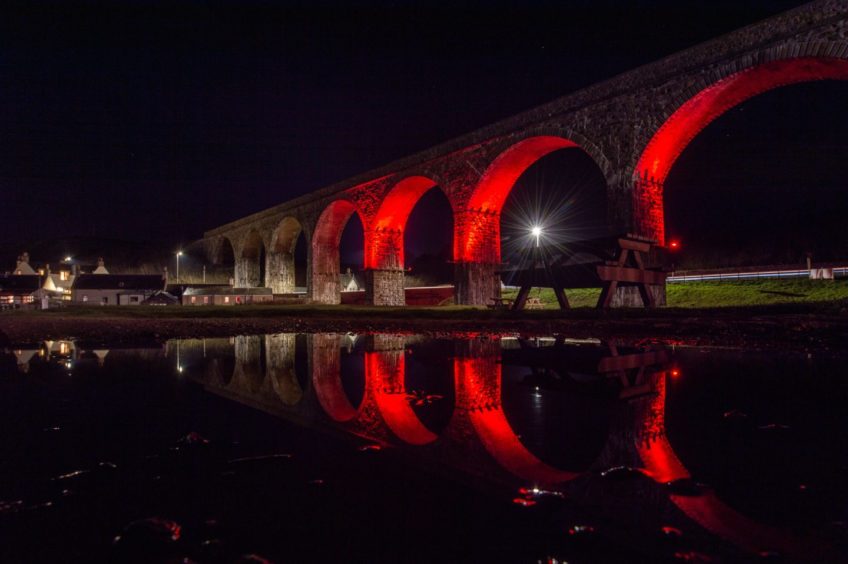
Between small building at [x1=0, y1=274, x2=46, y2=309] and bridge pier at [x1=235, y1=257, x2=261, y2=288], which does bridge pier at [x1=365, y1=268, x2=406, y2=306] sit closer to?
bridge pier at [x1=235, y1=257, x2=261, y2=288]

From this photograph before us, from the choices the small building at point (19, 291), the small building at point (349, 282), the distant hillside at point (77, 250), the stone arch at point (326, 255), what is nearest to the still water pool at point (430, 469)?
the stone arch at point (326, 255)

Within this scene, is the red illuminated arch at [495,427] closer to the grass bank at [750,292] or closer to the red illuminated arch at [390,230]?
the grass bank at [750,292]

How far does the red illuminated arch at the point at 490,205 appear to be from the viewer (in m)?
19.1

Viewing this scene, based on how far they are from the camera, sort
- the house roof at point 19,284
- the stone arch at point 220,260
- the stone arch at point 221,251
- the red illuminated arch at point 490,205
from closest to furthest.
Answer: the red illuminated arch at point 490,205, the stone arch at point 221,251, the house roof at point 19,284, the stone arch at point 220,260

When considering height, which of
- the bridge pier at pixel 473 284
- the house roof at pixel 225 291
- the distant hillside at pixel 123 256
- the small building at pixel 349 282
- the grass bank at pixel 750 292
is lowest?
the grass bank at pixel 750 292

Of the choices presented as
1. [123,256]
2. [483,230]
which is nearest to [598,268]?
[483,230]

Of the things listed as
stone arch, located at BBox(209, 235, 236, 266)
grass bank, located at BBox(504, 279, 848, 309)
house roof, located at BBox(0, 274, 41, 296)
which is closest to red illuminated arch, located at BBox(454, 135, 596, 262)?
grass bank, located at BBox(504, 279, 848, 309)

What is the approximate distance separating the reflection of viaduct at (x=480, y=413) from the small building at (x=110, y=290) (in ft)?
178

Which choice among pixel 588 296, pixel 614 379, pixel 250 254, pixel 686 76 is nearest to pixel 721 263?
pixel 588 296

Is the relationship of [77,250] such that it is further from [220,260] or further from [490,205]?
[490,205]

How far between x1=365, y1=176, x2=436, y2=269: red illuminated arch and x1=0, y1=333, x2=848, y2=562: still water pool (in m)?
22.9

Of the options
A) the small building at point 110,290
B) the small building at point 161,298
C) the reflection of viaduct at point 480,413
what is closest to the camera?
the reflection of viaduct at point 480,413

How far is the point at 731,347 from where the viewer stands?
5832 mm

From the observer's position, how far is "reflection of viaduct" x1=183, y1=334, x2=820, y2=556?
145cm
